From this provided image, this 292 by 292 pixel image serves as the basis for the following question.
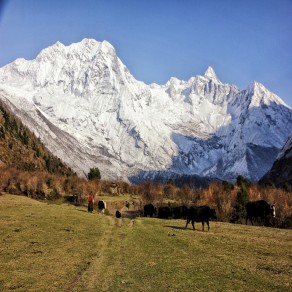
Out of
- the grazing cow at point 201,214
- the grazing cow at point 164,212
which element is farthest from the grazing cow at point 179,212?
the grazing cow at point 201,214

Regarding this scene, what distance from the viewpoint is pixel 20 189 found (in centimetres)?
15300

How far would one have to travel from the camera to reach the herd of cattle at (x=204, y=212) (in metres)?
50.7

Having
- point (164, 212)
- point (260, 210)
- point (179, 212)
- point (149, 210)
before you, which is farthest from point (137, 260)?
point (149, 210)

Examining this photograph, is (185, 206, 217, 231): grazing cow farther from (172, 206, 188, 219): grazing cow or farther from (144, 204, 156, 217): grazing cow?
(144, 204, 156, 217): grazing cow

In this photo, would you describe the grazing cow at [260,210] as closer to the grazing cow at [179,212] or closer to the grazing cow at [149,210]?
the grazing cow at [179,212]

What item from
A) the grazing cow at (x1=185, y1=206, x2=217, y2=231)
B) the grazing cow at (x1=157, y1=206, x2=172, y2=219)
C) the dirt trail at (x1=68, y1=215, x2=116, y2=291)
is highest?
the grazing cow at (x1=157, y1=206, x2=172, y2=219)

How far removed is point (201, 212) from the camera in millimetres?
50469

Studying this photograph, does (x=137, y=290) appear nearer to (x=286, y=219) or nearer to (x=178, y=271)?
(x=178, y=271)

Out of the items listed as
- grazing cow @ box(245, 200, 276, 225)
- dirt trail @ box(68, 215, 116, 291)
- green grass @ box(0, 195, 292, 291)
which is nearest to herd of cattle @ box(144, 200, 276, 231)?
grazing cow @ box(245, 200, 276, 225)

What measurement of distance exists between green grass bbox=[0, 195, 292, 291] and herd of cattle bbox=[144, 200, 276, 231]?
606cm

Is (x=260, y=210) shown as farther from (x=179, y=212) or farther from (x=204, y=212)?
(x=179, y=212)

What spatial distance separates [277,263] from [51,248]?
18172 millimetres

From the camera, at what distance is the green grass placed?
75.8ft

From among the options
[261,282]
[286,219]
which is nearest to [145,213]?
[286,219]
